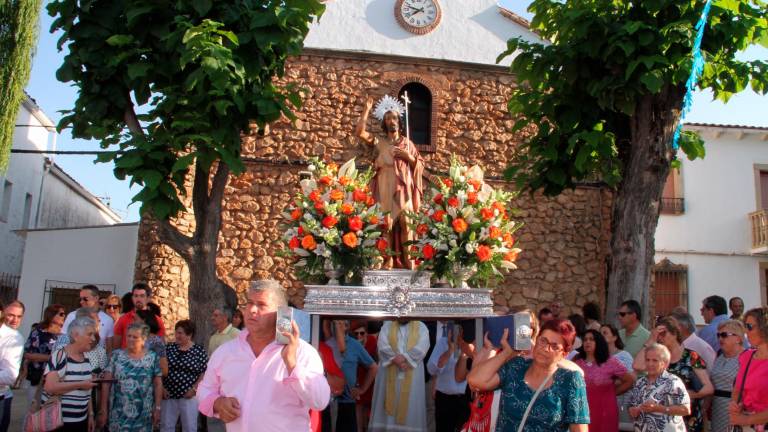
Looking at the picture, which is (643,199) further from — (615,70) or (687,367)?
Answer: (687,367)

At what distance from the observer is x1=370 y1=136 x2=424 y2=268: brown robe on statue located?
643 centimetres

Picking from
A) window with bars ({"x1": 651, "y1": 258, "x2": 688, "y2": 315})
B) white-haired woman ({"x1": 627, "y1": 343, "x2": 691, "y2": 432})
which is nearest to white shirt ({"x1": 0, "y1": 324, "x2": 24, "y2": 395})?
white-haired woman ({"x1": 627, "y1": 343, "x2": 691, "y2": 432})

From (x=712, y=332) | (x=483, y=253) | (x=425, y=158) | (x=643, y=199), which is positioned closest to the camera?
(x=483, y=253)

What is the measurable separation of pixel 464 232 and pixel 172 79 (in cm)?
417

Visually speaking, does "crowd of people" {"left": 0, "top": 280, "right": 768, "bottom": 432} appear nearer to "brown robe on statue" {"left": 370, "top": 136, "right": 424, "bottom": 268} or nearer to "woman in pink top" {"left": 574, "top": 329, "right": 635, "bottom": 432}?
"woman in pink top" {"left": 574, "top": 329, "right": 635, "bottom": 432}

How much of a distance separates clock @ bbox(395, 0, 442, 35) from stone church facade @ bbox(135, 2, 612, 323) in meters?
0.63

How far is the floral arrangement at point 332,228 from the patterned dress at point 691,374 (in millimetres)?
2535

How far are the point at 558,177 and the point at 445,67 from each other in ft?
17.2

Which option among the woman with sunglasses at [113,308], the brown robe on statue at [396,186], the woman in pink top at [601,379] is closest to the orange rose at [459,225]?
the brown robe on statue at [396,186]

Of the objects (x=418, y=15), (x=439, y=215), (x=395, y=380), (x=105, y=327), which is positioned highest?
(x=418, y=15)

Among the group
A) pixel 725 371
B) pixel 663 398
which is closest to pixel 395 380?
pixel 663 398

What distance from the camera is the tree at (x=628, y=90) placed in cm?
771

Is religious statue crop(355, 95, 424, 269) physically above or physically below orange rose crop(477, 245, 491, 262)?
above

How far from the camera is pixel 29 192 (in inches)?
738
